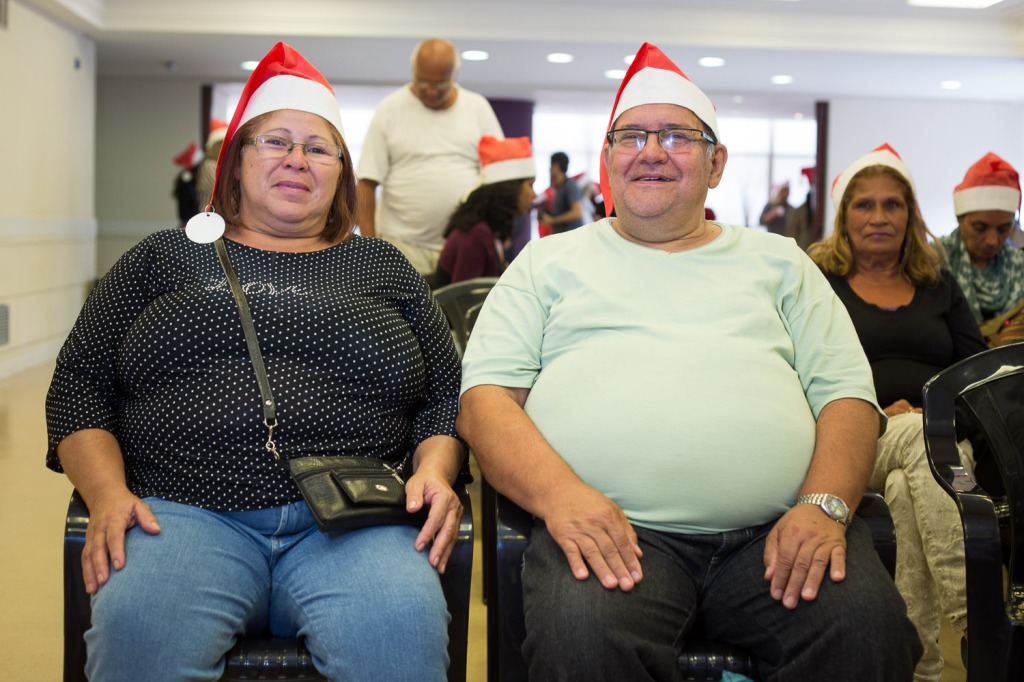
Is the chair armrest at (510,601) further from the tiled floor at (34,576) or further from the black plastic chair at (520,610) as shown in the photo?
the tiled floor at (34,576)

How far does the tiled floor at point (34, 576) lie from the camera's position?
2.02 meters

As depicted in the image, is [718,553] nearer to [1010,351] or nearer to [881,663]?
[881,663]

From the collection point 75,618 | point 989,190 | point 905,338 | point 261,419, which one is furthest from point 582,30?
point 75,618

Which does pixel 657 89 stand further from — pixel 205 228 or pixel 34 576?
pixel 34 576

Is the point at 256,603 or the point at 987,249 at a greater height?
the point at 987,249

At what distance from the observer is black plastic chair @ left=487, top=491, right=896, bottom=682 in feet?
4.25

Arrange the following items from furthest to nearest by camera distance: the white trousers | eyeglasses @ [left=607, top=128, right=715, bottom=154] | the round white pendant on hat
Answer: the white trousers < eyeglasses @ [left=607, top=128, right=715, bottom=154] < the round white pendant on hat

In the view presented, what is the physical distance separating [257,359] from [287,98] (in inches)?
20.4

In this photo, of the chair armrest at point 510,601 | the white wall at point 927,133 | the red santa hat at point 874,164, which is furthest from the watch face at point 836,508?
the white wall at point 927,133

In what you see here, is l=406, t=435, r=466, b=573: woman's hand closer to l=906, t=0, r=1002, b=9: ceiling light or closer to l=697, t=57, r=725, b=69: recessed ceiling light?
l=906, t=0, r=1002, b=9: ceiling light

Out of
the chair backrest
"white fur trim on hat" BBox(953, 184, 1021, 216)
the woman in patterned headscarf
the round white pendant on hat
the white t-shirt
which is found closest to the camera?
the round white pendant on hat

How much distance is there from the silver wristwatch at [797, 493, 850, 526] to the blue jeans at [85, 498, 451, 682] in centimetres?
57

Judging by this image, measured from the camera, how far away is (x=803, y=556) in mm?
1292

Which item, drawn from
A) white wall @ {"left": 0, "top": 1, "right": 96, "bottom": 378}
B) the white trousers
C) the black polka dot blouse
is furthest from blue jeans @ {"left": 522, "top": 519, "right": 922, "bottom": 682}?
white wall @ {"left": 0, "top": 1, "right": 96, "bottom": 378}
